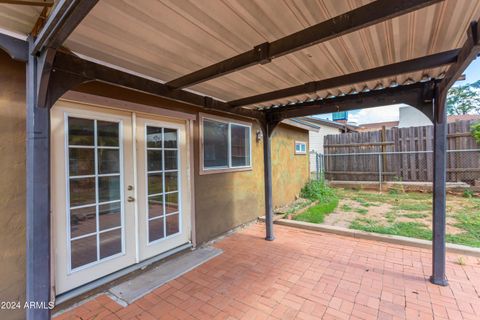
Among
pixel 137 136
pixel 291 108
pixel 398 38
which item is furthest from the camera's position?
pixel 291 108

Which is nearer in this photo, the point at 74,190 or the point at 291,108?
the point at 74,190

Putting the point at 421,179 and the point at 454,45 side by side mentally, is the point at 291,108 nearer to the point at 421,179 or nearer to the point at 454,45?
the point at 454,45

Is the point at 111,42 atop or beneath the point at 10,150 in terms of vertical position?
atop

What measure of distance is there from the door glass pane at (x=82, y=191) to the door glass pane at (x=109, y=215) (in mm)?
174

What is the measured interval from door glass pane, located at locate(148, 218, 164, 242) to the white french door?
1 centimetres

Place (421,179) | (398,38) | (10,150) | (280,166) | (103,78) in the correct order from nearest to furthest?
(398,38), (10,150), (103,78), (280,166), (421,179)

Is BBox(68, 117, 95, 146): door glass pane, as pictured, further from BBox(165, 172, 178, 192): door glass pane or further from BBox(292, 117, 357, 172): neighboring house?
BBox(292, 117, 357, 172): neighboring house

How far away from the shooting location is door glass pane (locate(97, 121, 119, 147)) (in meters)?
2.72

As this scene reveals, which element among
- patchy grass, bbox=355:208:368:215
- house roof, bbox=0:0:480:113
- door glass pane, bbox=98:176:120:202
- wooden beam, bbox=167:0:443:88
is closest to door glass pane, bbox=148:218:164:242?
door glass pane, bbox=98:176:120:202

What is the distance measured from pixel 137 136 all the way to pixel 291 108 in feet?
7.94

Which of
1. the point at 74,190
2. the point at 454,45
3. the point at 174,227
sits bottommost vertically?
the point at 174,227

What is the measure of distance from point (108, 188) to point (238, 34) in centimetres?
226

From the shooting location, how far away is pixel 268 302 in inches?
96.0

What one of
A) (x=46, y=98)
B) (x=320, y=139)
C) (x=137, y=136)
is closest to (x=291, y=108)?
(x=137, y=136)
